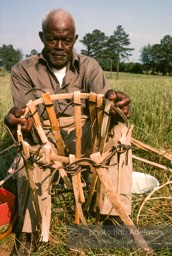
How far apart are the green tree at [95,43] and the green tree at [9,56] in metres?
15.6

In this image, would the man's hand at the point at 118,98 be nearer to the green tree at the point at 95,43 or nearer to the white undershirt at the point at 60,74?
the white undershirt at the point at 60,74

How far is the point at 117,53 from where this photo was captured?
59250 mm

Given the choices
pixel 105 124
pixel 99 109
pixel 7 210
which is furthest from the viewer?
pixel 7 210

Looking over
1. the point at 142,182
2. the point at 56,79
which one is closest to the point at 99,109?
the point at 56,79

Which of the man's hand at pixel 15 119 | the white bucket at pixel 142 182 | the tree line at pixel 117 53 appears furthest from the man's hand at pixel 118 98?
the tree line at pixel 117 53

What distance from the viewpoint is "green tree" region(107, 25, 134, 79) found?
59375mm

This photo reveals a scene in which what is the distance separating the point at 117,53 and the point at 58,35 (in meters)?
59.1

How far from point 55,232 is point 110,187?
0.83m

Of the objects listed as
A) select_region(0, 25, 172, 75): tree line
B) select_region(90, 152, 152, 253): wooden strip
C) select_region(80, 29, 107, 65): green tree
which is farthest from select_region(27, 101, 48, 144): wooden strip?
select_region(80, 29, 107, 65): green tree

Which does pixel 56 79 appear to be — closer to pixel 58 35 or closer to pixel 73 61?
pixel 73 61

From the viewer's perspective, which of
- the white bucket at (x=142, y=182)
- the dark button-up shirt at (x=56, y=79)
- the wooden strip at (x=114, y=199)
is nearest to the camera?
the wooden strip at (x=114, y=199)

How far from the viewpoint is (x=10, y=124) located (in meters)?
1.66

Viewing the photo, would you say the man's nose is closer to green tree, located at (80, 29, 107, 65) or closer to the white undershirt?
the white undershirt

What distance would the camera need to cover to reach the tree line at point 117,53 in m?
51.9
